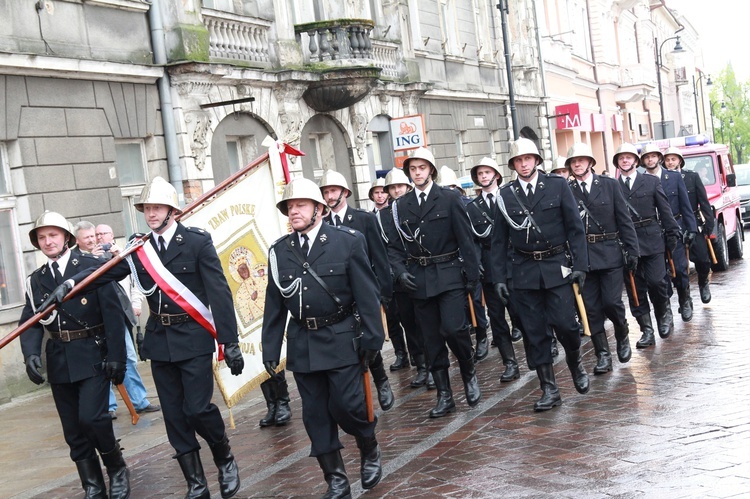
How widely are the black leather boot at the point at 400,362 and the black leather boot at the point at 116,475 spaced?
4981mm

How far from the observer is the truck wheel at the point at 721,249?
17938 mm

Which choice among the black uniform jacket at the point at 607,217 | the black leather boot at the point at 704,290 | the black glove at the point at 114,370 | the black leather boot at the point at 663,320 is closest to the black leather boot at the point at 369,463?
the black glove at the point at 114,370

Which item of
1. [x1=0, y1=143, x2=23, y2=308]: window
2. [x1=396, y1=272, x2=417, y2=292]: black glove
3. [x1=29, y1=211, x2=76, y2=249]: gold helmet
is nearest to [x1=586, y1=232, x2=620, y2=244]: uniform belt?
[x1=396, y1=272, x2=417, y2=292]: black glove

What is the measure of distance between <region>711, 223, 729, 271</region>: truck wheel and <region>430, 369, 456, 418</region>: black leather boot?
9.91 meters

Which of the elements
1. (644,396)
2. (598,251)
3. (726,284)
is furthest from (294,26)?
(644,396)

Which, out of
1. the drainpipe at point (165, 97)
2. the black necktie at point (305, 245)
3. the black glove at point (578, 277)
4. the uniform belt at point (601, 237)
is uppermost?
the drainpipe at point (165, 97)

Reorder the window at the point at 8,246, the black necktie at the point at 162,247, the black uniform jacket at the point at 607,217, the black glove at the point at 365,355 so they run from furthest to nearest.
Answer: the window at the point at 8,246 → the black uniform jacket at the point at 607,217 → the black necktie at the point at 162,247 → the black glove at the point at 365,355

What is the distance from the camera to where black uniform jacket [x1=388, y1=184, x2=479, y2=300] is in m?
9.08

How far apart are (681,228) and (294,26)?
936cm

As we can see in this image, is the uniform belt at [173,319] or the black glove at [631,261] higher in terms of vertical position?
the uniform belt at [173,319]

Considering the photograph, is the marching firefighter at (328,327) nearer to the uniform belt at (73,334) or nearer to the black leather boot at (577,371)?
the uniform belt at (73,334)

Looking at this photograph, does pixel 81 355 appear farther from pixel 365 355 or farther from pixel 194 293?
pixel 365 355

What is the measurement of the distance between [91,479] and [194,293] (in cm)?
147

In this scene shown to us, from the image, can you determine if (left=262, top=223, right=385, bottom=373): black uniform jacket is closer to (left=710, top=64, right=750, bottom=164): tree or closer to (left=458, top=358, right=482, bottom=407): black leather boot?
(left=458, top=358, right=482, bottom=407): black leather boot
